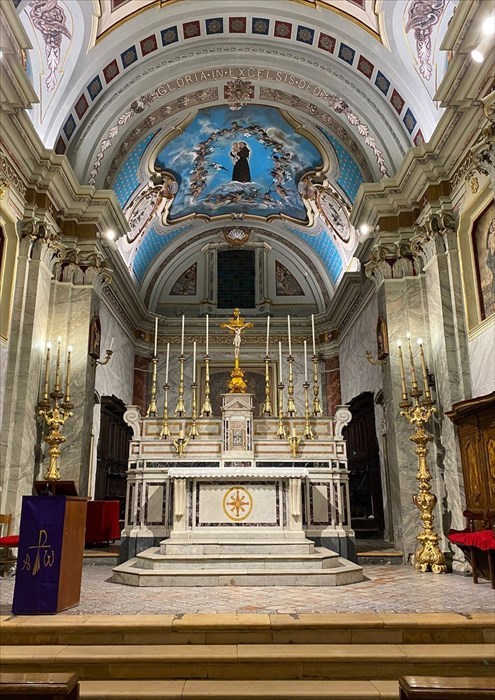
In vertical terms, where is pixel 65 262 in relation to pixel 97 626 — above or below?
above

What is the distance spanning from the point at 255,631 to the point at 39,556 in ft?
6.80

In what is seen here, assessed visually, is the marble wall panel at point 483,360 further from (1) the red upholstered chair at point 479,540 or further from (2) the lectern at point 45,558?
(2) the lectern at point 45,558

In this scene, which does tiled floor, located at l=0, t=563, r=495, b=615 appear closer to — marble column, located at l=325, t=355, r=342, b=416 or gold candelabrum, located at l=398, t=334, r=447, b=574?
gold candelabrum, located at l=398, t=334, r=447, b=574

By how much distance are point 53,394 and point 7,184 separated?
328cm

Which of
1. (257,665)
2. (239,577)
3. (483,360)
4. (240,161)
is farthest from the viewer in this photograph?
(240,161)

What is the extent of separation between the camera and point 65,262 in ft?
34.6

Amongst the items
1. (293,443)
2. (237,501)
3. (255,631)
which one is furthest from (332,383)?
(255,631)

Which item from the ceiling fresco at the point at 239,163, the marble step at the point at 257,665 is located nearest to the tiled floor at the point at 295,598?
the marble step at the point at 257,665

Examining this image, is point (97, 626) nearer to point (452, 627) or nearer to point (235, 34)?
point (452, 627)

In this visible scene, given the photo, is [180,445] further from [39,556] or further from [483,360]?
[483,360]

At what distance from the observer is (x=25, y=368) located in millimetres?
8781

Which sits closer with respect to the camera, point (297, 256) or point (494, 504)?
point (494, 504)

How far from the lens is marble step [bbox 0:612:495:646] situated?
4441 mm

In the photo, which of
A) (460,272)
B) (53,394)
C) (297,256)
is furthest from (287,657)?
(297,256)
